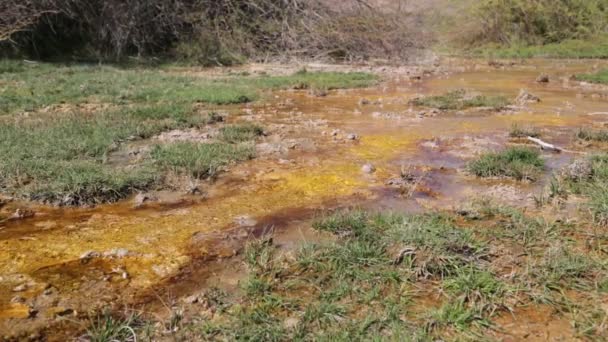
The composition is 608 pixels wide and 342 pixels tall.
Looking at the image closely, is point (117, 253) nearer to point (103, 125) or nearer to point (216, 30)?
point (103, 125)

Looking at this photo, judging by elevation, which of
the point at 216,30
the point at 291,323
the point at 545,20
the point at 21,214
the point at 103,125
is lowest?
the point at 291,323

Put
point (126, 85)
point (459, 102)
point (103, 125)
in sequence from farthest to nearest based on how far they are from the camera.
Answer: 1. point (126, 85)
2. point (459, 102)
3. point (103, 125)

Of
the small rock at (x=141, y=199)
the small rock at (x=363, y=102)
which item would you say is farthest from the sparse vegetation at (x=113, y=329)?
the small rock at (x=363, y=102)

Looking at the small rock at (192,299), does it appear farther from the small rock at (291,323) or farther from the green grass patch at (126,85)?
the green grass patch at (126,85)

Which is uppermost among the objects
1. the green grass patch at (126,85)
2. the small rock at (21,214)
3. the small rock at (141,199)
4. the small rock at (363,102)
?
the green grass patch at (126,85)

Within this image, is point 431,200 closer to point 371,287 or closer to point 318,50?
point 371,287

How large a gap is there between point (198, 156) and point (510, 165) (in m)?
2.54

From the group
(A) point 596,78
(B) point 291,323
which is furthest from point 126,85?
(A) point 596,78

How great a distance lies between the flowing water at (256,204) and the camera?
2562 mm

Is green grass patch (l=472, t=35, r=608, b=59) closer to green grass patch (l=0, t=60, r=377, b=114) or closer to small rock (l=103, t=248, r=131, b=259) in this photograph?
green grass patch (l=0, t=60, r=377, b=114)

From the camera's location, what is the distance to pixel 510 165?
4.22 metres

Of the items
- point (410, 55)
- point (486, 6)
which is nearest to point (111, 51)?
point (410, 55)

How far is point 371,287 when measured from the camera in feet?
8.21

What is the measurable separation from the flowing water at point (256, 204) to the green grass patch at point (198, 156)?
0.48 feet
